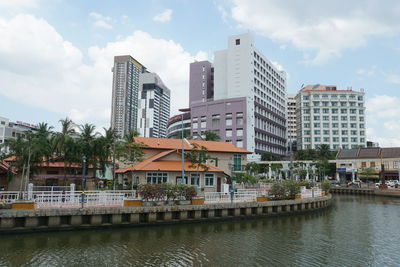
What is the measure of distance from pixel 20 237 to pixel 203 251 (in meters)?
13.1

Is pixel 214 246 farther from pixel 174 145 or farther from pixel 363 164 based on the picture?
pixel 363 164

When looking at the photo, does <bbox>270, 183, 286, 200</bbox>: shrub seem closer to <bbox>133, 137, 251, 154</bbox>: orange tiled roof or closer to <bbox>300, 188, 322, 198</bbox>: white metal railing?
<bbox>300, 188, 322, 198</bbox>: white metal railing

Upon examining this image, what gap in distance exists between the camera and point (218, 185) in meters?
41.8

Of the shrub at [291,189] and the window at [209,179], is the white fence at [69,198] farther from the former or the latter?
the shrub at [291,189]

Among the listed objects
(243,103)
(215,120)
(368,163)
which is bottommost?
(368,163)

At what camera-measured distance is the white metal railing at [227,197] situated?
30.6m

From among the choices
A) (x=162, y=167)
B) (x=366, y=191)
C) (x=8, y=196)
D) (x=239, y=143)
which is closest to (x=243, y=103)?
(x=239, y=143)

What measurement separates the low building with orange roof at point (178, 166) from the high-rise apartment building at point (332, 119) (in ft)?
308

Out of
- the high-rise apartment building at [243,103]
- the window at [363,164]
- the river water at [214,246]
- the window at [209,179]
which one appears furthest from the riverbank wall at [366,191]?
the window at [209,179]

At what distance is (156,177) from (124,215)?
Result: 11917mm

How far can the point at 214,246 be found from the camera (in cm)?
2075

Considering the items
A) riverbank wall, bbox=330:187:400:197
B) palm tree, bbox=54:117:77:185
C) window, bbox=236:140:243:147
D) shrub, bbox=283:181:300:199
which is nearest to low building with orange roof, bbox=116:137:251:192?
palm tree, bbox=54:117:77:185

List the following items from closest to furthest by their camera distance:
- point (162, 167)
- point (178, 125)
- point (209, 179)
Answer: point (162, 167) → point (209, 179) → point (178, 125)

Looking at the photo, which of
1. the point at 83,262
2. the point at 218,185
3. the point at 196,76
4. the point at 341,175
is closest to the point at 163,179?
the point at 218,185
